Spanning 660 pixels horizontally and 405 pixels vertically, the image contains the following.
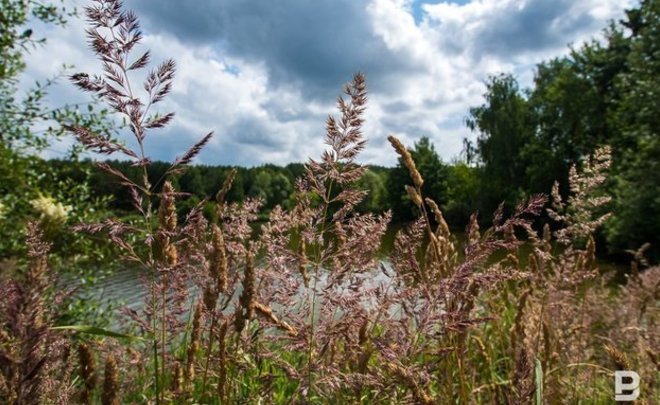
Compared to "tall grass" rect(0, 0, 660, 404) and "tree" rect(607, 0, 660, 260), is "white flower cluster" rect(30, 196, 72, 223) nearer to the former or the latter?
"tall grass" rect(0, 0, 660, 404)

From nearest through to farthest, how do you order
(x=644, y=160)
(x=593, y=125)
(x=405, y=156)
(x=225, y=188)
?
(x=405, y=156) → (x=225, y=188) → (x=644, y=160) → (x=593, y=125)

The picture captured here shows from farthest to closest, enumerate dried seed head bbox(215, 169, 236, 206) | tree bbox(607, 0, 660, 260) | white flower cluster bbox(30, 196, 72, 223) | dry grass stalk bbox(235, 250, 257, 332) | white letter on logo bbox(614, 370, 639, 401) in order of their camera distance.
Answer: tree bbox(607, 0, 660, 260) → white flower cluster bbox(30, 196, 72, 223) → dried seed head bbox(215, 169, 236, 206) → white letter on logo bbox(614, 370, 639, 401) → dry grass stalk bbox(235, 250, 257, 332)

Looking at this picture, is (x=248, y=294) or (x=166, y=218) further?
(x=166, y=218)

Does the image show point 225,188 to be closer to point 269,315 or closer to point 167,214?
point 167,214

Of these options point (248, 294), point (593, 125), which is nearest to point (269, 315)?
point (248, 294)

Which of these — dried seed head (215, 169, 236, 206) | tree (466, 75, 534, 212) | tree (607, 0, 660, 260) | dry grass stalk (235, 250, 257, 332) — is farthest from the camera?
tree (466, 75, 534, 212)

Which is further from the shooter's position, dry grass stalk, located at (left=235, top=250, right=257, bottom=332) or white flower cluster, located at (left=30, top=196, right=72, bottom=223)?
white flower cluster, located at (left=30, top=196, right=72, bottom=223)

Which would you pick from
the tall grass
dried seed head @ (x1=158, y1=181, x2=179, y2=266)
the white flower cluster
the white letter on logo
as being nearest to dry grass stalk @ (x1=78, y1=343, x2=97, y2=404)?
the tall grass

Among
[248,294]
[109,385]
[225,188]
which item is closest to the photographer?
[109,385]

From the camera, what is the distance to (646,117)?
1931 cm

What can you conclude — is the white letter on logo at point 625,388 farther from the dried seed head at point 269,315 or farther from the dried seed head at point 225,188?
the dried seed head at point 225,188

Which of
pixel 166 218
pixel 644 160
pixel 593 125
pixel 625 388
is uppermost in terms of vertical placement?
pixel 593 125

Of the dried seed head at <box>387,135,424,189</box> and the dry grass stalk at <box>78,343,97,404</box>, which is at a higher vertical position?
the dried seed head at <box>387,135,424,189</box>

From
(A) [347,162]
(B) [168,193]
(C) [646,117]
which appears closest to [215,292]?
(B) [168,193]
